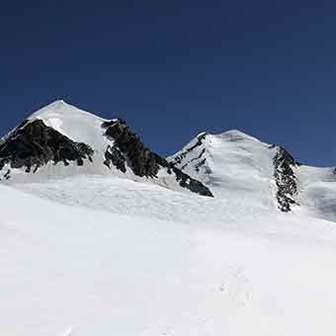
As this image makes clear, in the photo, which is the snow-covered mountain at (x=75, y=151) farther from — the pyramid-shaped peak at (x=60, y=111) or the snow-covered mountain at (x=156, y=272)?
the snow-covered mountain at (x=156, y=272)

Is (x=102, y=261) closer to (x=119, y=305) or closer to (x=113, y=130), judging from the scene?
(x=119, y=305)

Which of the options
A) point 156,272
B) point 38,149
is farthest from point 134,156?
point 156,272

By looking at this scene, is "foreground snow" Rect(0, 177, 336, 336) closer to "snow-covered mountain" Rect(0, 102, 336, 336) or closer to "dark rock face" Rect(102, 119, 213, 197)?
"snow-covered mountain" Rect(0, 102, 336, 336)

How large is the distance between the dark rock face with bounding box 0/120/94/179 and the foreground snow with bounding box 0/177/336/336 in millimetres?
124088

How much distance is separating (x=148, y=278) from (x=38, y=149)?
135 metres

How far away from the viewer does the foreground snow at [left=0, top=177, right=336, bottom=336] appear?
11.4m

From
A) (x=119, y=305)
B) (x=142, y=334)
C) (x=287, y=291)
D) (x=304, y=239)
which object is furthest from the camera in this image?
(x=304, y=239)

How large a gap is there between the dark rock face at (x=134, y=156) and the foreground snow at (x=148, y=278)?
454ft

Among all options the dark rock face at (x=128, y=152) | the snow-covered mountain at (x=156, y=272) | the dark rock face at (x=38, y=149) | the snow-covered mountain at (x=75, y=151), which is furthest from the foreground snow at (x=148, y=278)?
the dark rock face at (x=128, y=152)

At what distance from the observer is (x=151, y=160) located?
171 metres

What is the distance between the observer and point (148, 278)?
46.7 feet

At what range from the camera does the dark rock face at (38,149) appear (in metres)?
145

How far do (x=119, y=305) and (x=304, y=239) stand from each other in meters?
14.5

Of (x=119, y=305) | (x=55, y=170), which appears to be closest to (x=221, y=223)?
(x=119, y=305)
